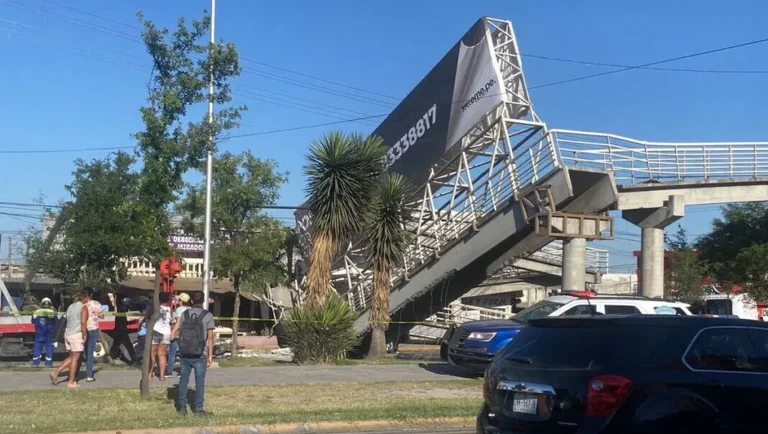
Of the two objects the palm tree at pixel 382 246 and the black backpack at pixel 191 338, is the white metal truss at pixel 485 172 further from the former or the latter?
the black backpack at pixel 191 338

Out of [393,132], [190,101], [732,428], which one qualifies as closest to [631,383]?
[732,428]

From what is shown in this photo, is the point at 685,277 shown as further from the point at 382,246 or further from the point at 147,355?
the point at 147,355

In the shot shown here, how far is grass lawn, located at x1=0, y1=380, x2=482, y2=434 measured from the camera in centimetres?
1056

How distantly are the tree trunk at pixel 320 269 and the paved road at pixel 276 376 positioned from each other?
8.69 ft

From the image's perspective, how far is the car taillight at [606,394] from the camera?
6191mm

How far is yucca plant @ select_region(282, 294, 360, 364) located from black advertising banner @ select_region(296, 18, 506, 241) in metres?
6.18

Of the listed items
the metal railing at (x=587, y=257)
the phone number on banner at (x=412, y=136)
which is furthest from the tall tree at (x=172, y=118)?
the metal railing at (x=587, y=257)

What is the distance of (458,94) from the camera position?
23625mm

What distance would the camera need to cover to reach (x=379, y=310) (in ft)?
70.5

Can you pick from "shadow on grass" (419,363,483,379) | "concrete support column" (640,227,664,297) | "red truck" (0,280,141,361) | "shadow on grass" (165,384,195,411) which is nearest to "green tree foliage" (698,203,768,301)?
"concrete support column" (640,227,664,297)

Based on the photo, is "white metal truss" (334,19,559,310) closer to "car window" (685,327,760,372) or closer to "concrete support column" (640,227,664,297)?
"concrete support column" (640,227,664,297)

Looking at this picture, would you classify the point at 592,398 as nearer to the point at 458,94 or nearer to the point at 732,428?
the point at 732,428

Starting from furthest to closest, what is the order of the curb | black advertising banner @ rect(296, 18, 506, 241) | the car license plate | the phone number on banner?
the phone number on banner
black advertising banner @ rect(296, 18, 506, 241)
the curb
the car license plate

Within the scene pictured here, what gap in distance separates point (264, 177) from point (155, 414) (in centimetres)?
1787
